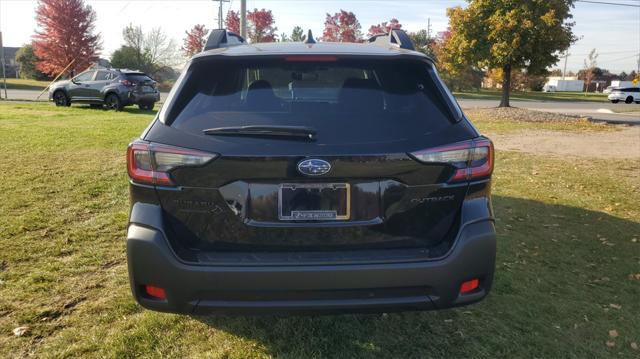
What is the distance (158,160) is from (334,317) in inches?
66.9

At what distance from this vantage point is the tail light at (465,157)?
7.93 ft

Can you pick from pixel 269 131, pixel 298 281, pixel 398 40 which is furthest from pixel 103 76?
pixel 298 281

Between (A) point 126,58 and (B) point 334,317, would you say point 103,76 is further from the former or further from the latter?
(A) point 126,58

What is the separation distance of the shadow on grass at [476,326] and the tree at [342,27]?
155 ft

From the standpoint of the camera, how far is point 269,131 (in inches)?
93.7

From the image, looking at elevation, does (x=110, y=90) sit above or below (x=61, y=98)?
above

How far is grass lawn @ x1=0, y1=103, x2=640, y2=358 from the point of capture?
3.05m

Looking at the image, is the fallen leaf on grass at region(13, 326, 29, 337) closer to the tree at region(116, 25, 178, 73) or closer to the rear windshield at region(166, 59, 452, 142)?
the rear windshield at region(166, 59, 452, 142)

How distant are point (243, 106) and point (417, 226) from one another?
3.57 feet

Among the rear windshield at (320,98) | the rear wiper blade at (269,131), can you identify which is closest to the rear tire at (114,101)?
the rear windshield at (320,98)

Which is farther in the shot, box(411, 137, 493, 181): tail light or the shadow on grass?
the shadow on grass

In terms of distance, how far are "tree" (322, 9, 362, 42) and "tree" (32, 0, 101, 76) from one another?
2227 cm

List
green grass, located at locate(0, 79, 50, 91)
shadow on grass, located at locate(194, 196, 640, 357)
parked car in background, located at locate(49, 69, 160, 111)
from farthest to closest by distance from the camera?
green grass, located at locate(0, 79, 50, 91), parked car in background, located at locate(49, 69, 160, 111), shadow on grass, located at locate(194, 196, 640, 357)

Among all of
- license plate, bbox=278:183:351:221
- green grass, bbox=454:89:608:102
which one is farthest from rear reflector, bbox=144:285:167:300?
green grass, bbox=454:89:608:102
